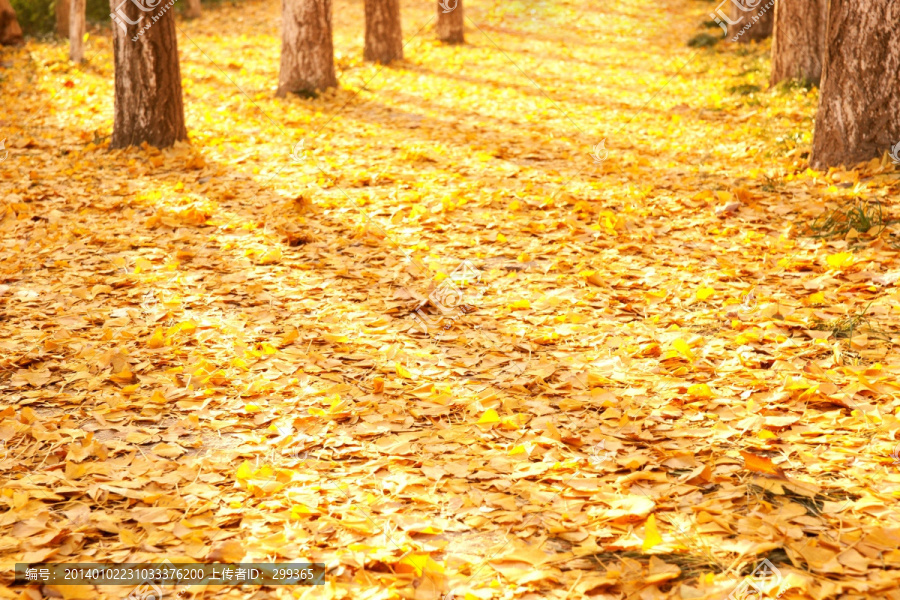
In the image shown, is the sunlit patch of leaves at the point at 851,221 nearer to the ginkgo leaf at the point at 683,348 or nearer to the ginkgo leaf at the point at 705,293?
the ginkgo leaf at the point at 705,293

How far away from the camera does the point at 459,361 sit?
3625mm

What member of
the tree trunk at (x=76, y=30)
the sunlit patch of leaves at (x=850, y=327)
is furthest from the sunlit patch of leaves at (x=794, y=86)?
the tree trunk at (x=76, y=30)

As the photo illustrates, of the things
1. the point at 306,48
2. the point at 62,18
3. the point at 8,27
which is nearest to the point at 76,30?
the point at 8,27

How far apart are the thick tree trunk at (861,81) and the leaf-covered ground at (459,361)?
0.24 meters

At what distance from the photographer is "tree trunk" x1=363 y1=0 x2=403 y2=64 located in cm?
1089

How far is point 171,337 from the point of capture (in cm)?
377

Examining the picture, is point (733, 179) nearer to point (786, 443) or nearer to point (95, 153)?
point (786, 443)

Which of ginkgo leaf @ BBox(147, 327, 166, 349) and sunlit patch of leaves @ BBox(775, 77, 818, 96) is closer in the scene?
ginkgo leaf @ BBox(147, 327, 166, 349)

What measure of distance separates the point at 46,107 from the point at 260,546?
803cm

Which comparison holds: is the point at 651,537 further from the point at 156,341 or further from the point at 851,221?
the point at 851,221

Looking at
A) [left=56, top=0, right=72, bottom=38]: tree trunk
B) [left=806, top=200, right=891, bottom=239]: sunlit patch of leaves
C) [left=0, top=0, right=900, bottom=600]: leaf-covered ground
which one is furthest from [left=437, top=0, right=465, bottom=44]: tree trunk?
[left=806, top=200, right=891, bottom=239]: sunlit patch of leaves

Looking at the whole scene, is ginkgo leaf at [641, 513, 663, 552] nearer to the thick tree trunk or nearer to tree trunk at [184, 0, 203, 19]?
the thick tree trunk

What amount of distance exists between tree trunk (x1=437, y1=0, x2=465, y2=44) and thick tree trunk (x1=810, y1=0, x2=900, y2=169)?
8.62 m

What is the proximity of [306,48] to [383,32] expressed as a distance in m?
2.54
